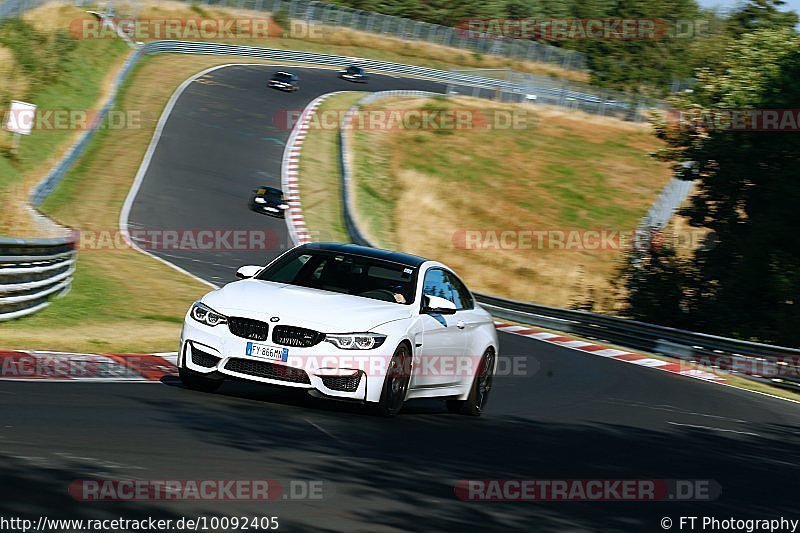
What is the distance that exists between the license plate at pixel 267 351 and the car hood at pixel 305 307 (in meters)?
0.22

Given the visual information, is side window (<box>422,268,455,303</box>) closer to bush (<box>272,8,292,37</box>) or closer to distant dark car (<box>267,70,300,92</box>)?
distant dark car (<box>267,70,300,92</box>)

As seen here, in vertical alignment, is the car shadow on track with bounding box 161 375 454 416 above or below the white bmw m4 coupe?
below

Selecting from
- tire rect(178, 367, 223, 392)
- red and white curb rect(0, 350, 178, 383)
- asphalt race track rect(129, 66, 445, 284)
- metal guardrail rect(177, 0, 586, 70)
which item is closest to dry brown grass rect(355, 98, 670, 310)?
asphalt race track rect(129, 66, 445, 284)

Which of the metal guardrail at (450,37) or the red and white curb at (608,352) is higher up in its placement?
the metal guardrail at (450,37)

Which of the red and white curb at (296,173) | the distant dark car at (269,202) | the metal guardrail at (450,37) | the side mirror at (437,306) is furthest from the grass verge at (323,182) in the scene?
the metal guardrail at (450,37)

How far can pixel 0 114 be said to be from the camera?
3553cm

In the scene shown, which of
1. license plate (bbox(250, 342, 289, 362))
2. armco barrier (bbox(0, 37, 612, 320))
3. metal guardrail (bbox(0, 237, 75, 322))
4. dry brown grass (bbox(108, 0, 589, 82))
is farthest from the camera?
dry brown grass (bbox(108, 0, 589, 82))

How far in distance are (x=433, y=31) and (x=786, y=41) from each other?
5341 cm

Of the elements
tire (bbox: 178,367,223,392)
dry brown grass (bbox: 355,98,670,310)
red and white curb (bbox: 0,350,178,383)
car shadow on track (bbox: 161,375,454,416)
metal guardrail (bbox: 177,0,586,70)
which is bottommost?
dry brown grass (bbox: 355,98,670,310)

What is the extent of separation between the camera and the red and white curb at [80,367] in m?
11.3

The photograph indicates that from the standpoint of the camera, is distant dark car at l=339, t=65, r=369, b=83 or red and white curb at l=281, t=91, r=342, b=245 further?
distant dark car at l=339, t=65, r=369, b=83

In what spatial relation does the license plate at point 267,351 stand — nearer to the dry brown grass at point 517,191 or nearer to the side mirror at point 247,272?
the side mirror at point 247,272

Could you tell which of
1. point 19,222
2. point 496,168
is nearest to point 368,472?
point 19,222

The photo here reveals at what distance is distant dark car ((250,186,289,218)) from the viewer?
36375 millimetres
